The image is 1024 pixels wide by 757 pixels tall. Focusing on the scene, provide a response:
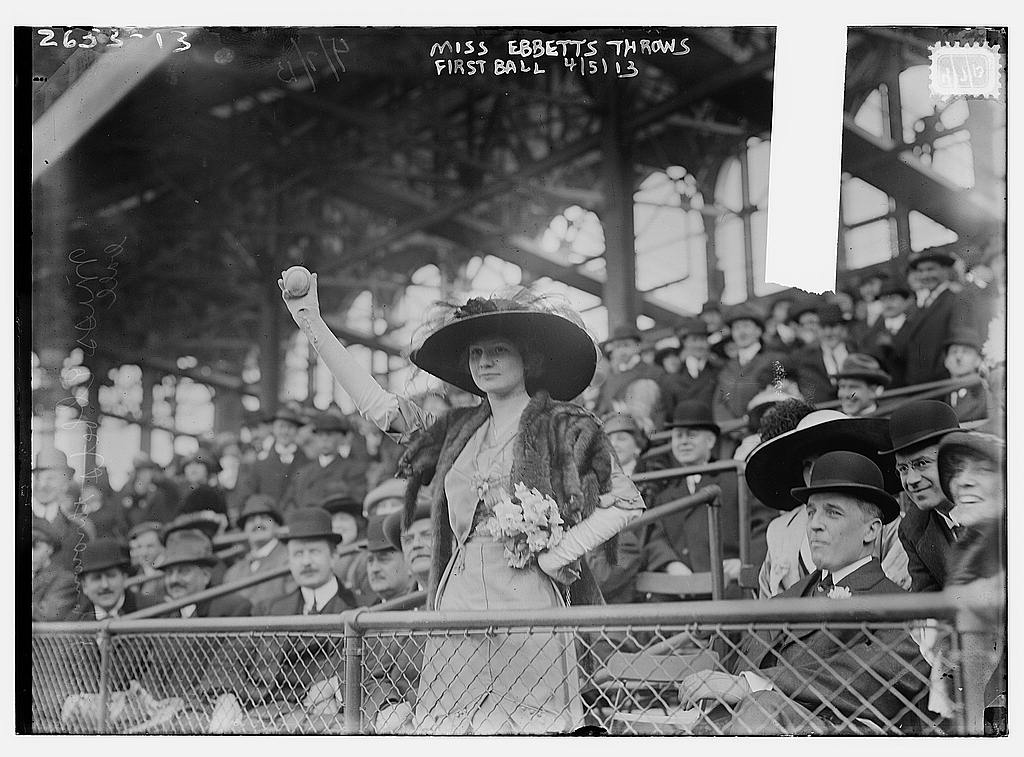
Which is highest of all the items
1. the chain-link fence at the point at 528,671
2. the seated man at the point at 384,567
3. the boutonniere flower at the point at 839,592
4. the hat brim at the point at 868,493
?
the hat brim at the point at 868,493

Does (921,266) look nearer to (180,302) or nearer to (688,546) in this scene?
(688,546)

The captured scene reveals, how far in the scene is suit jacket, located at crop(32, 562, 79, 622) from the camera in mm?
5723

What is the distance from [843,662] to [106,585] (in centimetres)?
319

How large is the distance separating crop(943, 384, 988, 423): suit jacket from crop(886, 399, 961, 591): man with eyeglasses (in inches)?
1.8

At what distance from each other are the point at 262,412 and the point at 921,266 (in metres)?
2.93

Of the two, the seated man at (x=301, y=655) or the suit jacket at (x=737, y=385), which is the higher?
the suit jacket at (x=737, y=385)

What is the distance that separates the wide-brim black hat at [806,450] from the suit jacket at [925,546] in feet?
0.50

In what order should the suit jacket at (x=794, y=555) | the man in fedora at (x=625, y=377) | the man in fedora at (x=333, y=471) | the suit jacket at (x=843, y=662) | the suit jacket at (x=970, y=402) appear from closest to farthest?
1. the suit jacket at (x=843, y=662)
2. the suit jacket at (x=794, y=555)
3. the suit jacket at (x=970, y=402)
4. the man in fedora at (x=625, y=377)
5. the man in fedora at (x=333, y=471)

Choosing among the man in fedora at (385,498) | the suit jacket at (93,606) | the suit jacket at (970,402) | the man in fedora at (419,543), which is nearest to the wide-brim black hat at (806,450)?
the suit jacket at (970,402)

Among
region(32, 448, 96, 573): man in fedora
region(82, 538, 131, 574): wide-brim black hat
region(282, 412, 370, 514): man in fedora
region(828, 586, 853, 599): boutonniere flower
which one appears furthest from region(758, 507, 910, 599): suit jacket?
region(32, 448, 96, 573): man in fedora

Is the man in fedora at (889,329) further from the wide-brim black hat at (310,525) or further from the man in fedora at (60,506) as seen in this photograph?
the man in fedora at (60,506)

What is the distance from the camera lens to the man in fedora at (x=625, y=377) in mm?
5535

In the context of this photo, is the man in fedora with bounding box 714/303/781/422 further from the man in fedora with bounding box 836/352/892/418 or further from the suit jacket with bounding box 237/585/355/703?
the suit jacket with bounding box 237/585/355/703

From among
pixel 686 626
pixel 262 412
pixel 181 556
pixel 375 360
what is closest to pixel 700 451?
pixel 686 626
